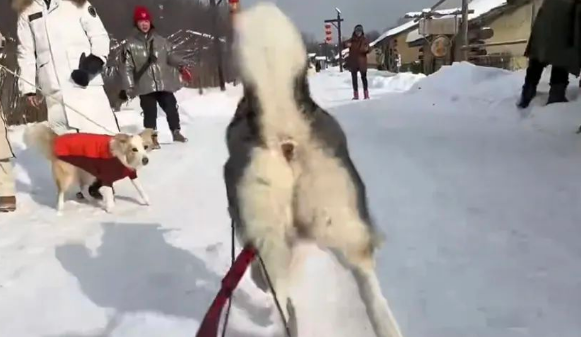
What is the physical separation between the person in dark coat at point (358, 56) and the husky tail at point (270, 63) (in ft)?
46.1

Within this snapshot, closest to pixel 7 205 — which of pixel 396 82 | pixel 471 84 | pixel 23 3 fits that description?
pixel 23 3

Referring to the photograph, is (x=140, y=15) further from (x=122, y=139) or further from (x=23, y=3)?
(x=122, y=139)

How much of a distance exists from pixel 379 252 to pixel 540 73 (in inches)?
252

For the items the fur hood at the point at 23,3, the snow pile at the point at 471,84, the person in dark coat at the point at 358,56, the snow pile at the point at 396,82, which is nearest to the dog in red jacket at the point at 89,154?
the fur hood at the point at 23,3

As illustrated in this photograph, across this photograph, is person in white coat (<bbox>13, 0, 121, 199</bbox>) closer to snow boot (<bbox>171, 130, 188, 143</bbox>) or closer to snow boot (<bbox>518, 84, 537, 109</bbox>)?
snow boot (<bbox>171, 130, 188, 143</bbox>)

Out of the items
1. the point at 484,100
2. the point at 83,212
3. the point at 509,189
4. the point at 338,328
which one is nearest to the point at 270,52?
the point at 338,328

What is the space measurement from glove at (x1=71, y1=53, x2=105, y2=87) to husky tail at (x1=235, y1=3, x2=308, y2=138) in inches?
147

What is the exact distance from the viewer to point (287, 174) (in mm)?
2156

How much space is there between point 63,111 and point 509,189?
3.94m

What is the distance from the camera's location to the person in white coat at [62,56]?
17.8 feet

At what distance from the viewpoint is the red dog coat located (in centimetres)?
510

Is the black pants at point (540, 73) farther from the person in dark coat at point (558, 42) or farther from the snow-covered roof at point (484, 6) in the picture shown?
the snow-covered roof at point (484, 6)

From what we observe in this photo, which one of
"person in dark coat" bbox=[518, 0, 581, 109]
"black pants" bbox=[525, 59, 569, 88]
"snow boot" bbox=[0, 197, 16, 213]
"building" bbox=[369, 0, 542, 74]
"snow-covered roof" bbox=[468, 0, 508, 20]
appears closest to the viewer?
"snow boot" bbox=[0, 197, 16, 213]

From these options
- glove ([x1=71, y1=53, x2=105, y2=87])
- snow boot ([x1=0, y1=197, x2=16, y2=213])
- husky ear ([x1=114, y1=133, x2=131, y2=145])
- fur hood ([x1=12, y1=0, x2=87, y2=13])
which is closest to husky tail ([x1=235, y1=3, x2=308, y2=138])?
husky ear ([x1=114, y1=133, x2=131, y2=145])
